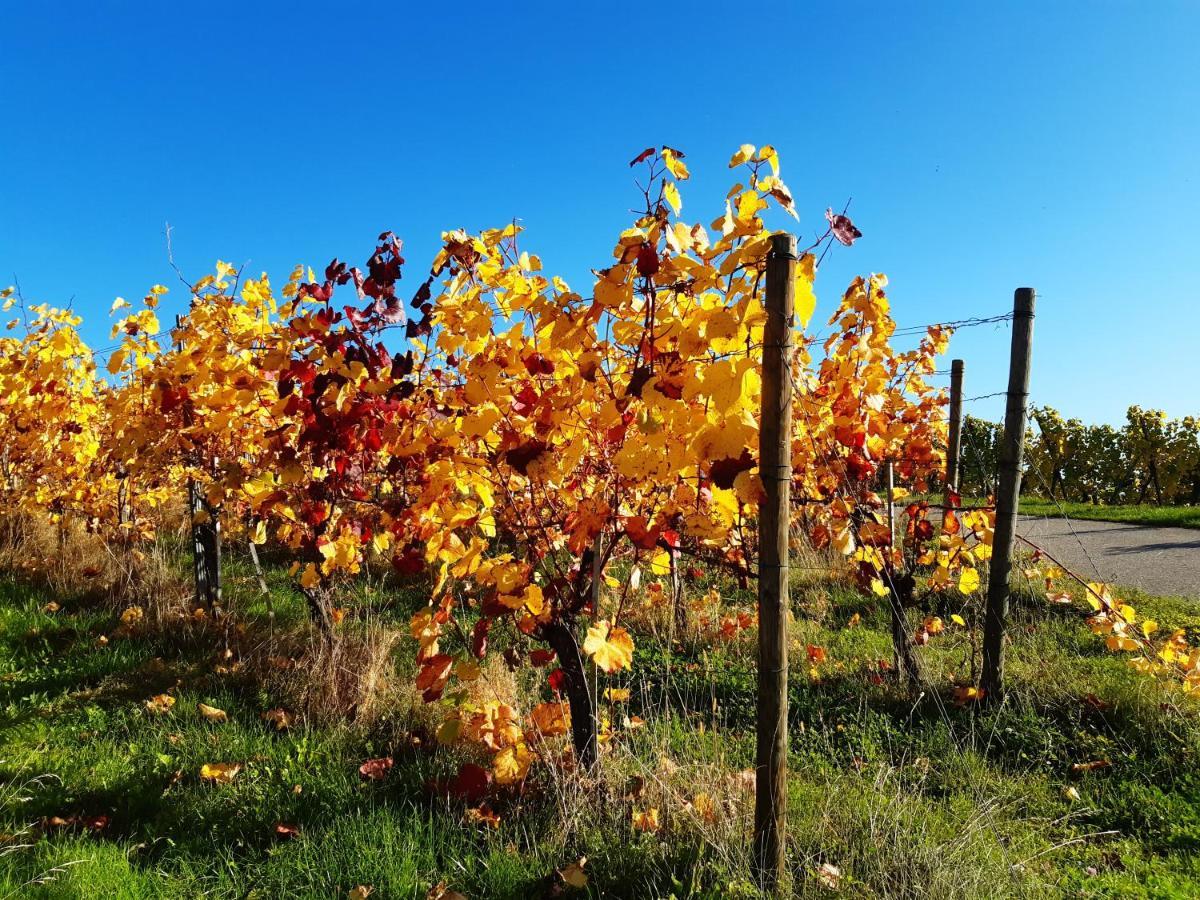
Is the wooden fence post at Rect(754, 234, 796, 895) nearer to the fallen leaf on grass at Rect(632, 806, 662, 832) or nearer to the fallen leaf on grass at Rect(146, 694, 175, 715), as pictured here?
the fallen leaf on grass at Rect(632, 806, 662, 832)

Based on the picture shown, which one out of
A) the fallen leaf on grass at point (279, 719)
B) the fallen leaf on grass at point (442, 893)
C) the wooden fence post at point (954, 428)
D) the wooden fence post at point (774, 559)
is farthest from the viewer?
the wooden fence post at point (954, 428)

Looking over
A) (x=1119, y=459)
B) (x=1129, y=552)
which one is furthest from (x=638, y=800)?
(x=1119, y=459)

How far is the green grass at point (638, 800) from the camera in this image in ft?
7.15

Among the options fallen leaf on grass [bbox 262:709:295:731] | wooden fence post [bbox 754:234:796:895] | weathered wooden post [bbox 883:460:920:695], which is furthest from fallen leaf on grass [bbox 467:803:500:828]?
weathered wooden post [bbox 883:460:920:695]

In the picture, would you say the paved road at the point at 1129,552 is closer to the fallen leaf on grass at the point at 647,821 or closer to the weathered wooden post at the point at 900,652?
the weathered wooden post at the point at 900,652

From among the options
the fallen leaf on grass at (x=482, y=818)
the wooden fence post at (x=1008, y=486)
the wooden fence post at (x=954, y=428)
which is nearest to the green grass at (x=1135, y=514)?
the wooden fence post at (x=954, y=428)

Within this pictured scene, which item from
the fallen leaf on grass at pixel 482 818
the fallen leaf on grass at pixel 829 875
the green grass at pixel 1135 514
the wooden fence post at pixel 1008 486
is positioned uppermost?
the wooden fence post at pixel 1008 486

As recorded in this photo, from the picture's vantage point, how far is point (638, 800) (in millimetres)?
2484

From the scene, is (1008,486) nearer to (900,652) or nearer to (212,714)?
(900,652)

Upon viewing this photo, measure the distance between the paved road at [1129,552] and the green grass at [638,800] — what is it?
8.39 feet

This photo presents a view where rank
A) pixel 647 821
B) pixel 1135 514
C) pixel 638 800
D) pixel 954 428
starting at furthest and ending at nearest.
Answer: pixel 1135 514, pixel 954 428, pixel 638 800, pixel 647 821

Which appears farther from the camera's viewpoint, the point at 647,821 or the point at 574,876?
the point at 647,821

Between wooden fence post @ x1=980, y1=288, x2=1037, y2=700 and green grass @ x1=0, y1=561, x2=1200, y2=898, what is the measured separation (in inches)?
9.1

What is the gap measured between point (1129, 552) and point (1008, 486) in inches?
245
